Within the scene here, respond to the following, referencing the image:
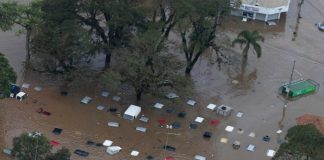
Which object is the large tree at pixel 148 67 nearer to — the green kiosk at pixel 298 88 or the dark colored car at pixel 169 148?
the dark colored car at pixel 169 148

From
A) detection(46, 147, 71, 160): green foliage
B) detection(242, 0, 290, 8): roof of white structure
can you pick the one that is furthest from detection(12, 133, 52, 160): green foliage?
detection(242, 0, 290, 8): roof of white structure

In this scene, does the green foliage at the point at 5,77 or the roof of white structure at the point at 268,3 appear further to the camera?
the roof of white structure at the point at 268,3

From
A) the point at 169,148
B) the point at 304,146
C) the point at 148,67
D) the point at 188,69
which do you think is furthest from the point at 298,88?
the point at 304,146

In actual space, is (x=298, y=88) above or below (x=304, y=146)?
below

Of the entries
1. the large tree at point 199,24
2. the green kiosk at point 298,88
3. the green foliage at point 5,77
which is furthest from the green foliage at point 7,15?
the green kiosk at point 298,88

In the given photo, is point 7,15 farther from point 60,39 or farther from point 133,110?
point 133,110

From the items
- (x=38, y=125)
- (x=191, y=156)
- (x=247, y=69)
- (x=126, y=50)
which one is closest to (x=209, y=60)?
(x=247, y=69)

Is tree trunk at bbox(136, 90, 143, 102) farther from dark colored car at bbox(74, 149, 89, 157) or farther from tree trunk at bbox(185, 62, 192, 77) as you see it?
dark colored car at bbox(74, 149, 89, 157)
